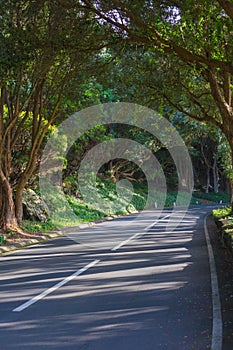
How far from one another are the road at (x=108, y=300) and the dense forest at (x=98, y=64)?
17.6ft

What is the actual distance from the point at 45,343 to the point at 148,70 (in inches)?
627

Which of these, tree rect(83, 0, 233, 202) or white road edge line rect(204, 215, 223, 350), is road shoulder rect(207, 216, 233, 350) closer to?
white road edge line rect(204, 215, 223, 350)

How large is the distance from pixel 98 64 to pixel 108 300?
11959mm

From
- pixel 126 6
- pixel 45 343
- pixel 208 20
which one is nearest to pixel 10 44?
pixel 126 6

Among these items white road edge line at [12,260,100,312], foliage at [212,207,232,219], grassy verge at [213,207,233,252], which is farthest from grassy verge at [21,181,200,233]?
white road edge line at [12,260,100,312]

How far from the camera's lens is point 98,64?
18844 mm

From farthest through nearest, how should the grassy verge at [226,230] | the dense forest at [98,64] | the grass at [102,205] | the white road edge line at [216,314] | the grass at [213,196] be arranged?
the grass at [213,196], the grass at [102,205], the grassy verge at [226,230], the dense forest at [98,64], the white road edge line at [216,314]

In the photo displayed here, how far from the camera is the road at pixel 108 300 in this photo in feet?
20.9

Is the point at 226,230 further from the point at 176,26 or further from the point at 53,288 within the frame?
the point at 53,288

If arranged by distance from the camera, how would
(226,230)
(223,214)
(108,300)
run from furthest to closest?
(223,214), (226,230), (108,300)

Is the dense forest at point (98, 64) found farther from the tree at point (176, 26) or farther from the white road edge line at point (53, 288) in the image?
the white road edge line at point (53, 288)

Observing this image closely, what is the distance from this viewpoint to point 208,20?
13.5m

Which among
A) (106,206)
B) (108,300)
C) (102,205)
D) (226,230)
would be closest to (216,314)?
(108,300)

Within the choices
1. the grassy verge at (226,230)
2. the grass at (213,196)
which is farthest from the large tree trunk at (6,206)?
the grass at (213,196)
